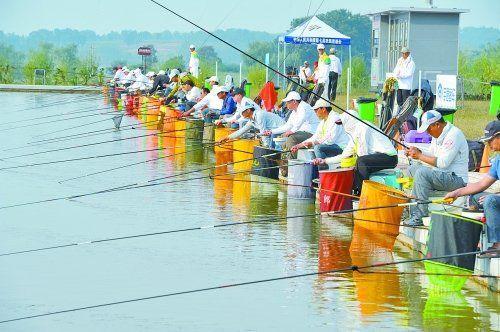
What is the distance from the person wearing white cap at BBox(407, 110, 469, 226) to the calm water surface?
857 mm

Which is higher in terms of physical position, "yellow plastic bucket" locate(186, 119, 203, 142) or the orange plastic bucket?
the orange plastic bucket

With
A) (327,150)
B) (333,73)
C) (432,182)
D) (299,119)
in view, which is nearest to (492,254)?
(432,182)

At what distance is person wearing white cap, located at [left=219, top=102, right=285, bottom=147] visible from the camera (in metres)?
20.7

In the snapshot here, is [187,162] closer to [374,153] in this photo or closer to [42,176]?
[42,176]

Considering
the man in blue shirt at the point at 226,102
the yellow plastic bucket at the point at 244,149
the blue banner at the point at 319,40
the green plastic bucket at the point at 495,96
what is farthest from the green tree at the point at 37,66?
the yellow plastic bucket at the point at 244,149

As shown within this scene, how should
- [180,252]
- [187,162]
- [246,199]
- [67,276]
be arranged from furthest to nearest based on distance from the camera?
[187,162] → [246,199] → [180,252] → [67,276]

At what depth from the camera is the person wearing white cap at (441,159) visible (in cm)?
1285

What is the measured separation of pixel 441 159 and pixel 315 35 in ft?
75.2

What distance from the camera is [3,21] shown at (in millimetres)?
140625

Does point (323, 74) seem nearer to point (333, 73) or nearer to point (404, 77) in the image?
point (333, 73)

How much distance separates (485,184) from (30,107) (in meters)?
35.5

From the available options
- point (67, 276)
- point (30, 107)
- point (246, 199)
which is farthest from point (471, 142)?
point (30, 107)

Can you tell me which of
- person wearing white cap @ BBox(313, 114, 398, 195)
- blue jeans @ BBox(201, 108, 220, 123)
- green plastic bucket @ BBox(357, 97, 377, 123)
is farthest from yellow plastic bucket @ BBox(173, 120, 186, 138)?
person wearing white cap @ BBox(313, 114, 398, 195)

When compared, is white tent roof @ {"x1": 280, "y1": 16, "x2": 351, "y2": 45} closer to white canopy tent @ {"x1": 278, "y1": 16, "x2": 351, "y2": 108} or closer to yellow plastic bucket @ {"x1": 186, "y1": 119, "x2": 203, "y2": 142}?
white canopy tent @ {"x1": 278, "y1": 16, "x2": 351, "y2": 108}
